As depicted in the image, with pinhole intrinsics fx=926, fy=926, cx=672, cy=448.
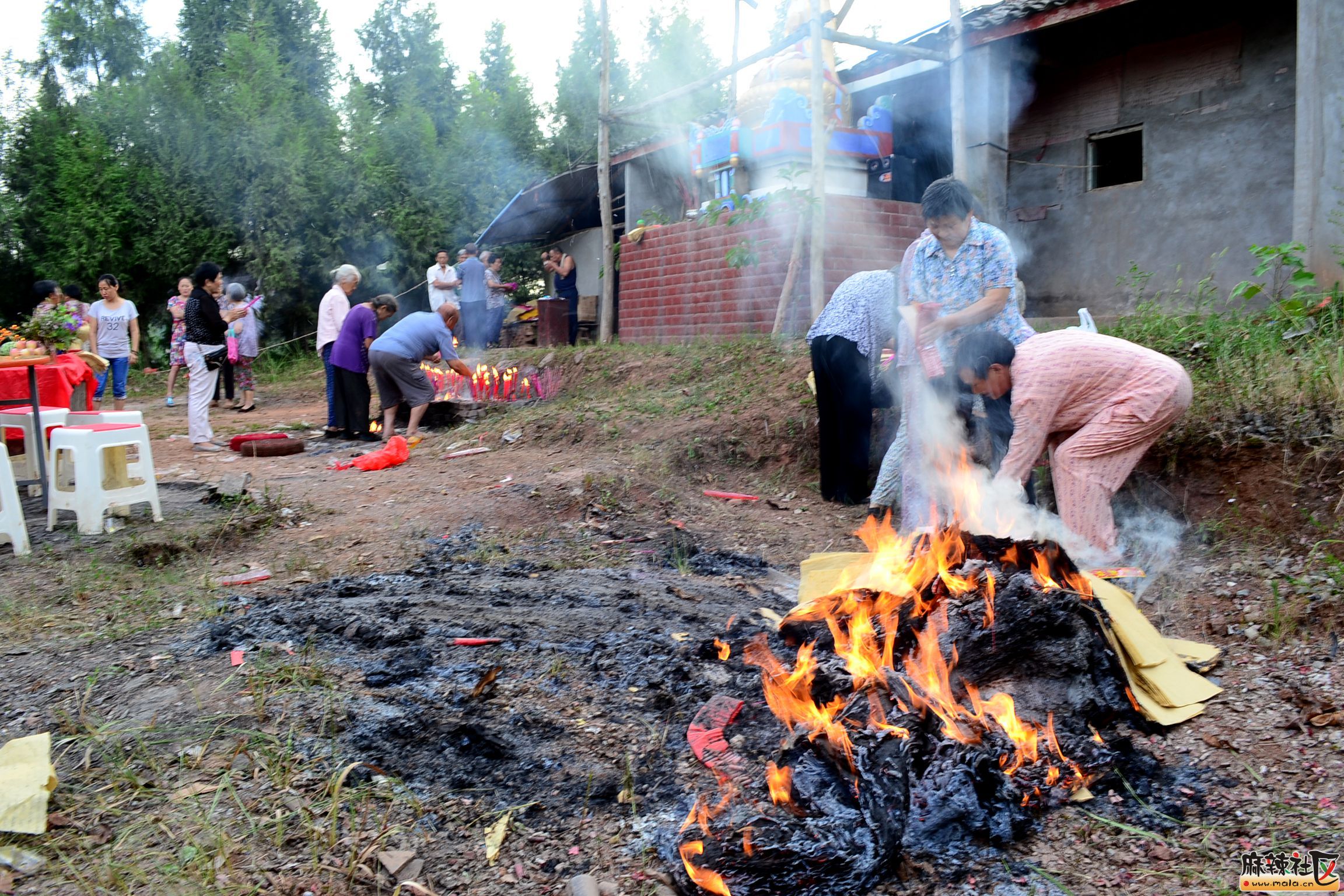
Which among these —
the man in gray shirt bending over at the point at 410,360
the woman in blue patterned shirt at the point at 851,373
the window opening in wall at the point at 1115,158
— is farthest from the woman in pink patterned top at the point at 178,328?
the window opening in wall at the point at 1115,158

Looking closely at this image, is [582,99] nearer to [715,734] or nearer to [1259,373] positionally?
[1259,373]

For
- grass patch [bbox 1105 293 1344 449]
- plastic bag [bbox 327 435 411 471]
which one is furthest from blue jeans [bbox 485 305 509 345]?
grass patch [bbox 1105 293 1344 449]

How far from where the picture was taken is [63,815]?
2.54m

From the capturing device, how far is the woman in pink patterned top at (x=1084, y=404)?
4203 mm

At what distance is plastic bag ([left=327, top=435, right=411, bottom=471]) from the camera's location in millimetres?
8117

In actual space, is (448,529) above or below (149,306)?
below

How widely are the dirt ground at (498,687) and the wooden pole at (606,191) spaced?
7.08m

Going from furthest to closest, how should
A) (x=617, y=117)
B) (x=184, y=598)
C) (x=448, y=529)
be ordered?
(x=617, y=117) → (x=448, y=529) → (x=184, y=598)

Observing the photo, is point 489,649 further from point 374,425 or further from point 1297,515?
point 374,425

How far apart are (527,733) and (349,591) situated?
5.82ft

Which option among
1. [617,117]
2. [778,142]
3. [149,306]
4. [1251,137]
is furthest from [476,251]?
[1251,137]

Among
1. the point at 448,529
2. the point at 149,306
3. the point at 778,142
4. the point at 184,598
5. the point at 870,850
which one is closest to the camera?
the point at 870,850

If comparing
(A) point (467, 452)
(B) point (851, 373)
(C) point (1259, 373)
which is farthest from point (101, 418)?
(C) point (1259, 373)

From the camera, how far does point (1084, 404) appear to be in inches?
170
